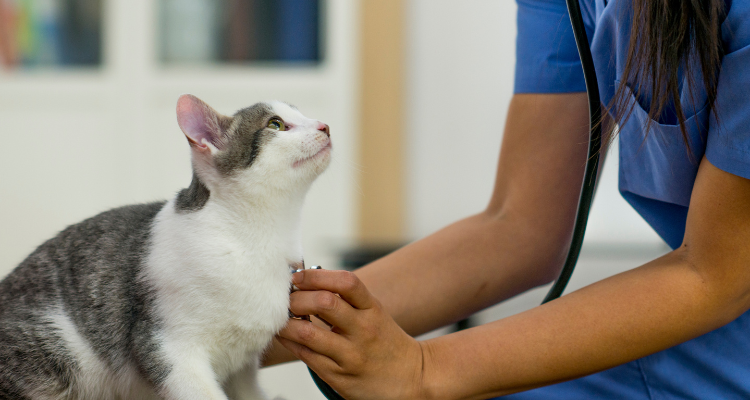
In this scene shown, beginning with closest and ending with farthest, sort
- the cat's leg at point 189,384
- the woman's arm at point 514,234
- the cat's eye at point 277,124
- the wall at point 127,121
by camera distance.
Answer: the cat's leg at point 189,384 < the cat's eye at point 277,124 < the woman's arm at point 514,234 < the wall at point 127,121

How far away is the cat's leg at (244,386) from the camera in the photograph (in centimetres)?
59

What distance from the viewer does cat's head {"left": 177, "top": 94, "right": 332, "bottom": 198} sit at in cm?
59

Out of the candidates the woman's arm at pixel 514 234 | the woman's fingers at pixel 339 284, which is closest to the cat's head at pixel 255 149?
the woman's fingers at pixel 339 284

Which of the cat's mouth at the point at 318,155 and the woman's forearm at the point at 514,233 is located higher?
the cat's mouth at the point at 318,155

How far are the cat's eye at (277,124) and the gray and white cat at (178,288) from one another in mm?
26

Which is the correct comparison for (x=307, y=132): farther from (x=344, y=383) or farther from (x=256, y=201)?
(x=344, y=383)

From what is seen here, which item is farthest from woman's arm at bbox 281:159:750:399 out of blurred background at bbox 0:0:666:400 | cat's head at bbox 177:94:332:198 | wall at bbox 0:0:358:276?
wall at bbox 0:0:358:276

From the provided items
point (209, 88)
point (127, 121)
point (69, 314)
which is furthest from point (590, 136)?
point (127, 121)

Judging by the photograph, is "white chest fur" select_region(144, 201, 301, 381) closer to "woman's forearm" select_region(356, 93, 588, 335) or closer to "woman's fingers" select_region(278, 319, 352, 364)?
"woman's fingers" select_region(278, 319, 352, 364)

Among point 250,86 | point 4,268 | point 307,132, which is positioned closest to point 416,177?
point 250,86

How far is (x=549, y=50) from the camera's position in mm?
783

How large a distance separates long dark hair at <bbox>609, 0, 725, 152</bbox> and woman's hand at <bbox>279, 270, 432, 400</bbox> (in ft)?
1.04

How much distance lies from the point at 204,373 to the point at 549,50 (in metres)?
0.58

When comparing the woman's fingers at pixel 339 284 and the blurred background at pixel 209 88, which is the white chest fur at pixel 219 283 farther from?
the blurred background at pixel 209 88
